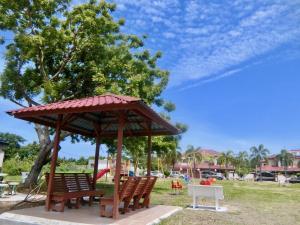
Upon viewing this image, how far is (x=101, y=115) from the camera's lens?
11.5m

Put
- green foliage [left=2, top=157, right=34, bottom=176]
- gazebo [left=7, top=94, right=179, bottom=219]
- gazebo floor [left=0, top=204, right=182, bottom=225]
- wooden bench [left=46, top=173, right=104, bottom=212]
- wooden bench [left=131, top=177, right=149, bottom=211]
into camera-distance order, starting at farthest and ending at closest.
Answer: green foliage [left=2, top=157, right=34, bottom=176] → wooden bench [left=131, top=177, right=149, bottom=211] → wooden bench [left=46, top=173, right=104, bottom=212] → gazebo [left=7, top=94, right=179, bottom=219] → gazebo floor [left=0, top=204, right=182, bottom=225]

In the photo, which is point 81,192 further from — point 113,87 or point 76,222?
point 113,87

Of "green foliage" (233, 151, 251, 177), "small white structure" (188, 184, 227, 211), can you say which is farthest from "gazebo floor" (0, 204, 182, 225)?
"green foliage" (233, 151, 251, 177)

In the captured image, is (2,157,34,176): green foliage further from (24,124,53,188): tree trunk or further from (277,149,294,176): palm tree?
(277,149,294,176): palm tree

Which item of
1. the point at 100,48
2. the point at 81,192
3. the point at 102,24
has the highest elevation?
the point at 102,24

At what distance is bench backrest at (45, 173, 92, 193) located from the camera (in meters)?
9.22

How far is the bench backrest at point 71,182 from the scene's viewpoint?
9.22m

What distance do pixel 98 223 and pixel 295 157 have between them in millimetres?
111316

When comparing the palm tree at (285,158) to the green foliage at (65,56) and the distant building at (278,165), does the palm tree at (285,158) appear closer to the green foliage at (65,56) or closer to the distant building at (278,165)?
the distant building at (278,165)

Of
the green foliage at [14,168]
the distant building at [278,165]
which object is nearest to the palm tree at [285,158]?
the distant building at [278,165]

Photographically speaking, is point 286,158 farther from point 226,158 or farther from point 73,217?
point 73,217

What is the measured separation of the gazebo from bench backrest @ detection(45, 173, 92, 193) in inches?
19.1

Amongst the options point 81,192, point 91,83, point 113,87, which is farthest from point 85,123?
point 91,83

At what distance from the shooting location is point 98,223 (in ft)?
23.4
